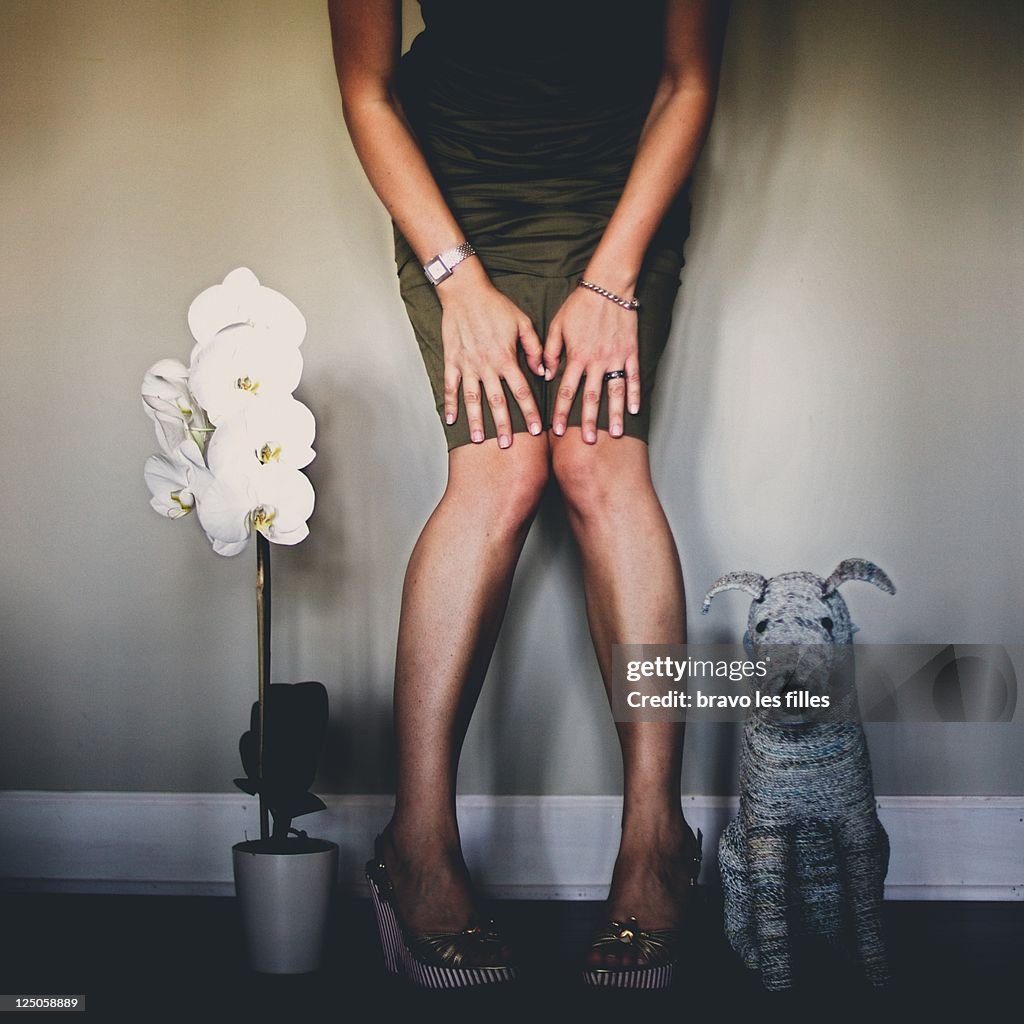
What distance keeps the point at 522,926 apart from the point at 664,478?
59 centimetres

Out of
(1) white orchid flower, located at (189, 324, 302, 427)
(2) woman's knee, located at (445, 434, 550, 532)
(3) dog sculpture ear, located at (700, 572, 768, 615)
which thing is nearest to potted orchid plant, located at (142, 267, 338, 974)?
(1) white orchid flower, located at (189, 324, 302, 427)

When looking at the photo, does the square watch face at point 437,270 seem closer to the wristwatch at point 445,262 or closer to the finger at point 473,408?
the wristwatch at point 445,262

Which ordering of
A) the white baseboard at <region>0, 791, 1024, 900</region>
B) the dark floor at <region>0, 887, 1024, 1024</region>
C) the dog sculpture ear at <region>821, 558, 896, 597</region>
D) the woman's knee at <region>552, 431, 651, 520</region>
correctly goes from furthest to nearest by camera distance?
the white baseboard at <region>0, 791, 1024, 900</region> → the woman's knee at <region>552, 431, 651, 520</region> → the dog sculpture ear at <region>821, 558, 896, 597</region> → the dark floor at <region>0, 887, 1024, 1024</region>

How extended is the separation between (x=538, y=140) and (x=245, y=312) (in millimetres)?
427

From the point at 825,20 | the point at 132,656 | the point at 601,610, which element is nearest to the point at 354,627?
the point at 132,656

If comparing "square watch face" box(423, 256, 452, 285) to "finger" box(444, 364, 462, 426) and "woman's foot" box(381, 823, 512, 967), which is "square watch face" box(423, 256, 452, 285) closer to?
"finger" box(444, 364, 462, 426)

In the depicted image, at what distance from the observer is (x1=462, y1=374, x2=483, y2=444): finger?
116 centimetres

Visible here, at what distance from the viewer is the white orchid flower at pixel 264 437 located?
40.9 inches

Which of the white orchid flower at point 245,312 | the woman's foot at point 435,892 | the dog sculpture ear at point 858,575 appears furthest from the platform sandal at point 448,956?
the white orchid flower at point 245,312

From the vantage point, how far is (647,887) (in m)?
1.03

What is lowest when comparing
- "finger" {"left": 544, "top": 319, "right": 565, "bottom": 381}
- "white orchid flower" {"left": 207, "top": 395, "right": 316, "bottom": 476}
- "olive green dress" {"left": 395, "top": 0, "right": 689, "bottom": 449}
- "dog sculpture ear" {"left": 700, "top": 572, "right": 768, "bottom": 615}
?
"dog sculpture ear" {"left": 700, "top": 572, "right": 768, "bottom": 615}

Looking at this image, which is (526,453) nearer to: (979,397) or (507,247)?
(507,247)

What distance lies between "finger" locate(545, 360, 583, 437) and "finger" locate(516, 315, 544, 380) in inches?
1.3

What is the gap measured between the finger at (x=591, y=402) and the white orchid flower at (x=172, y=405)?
0.40 meters
